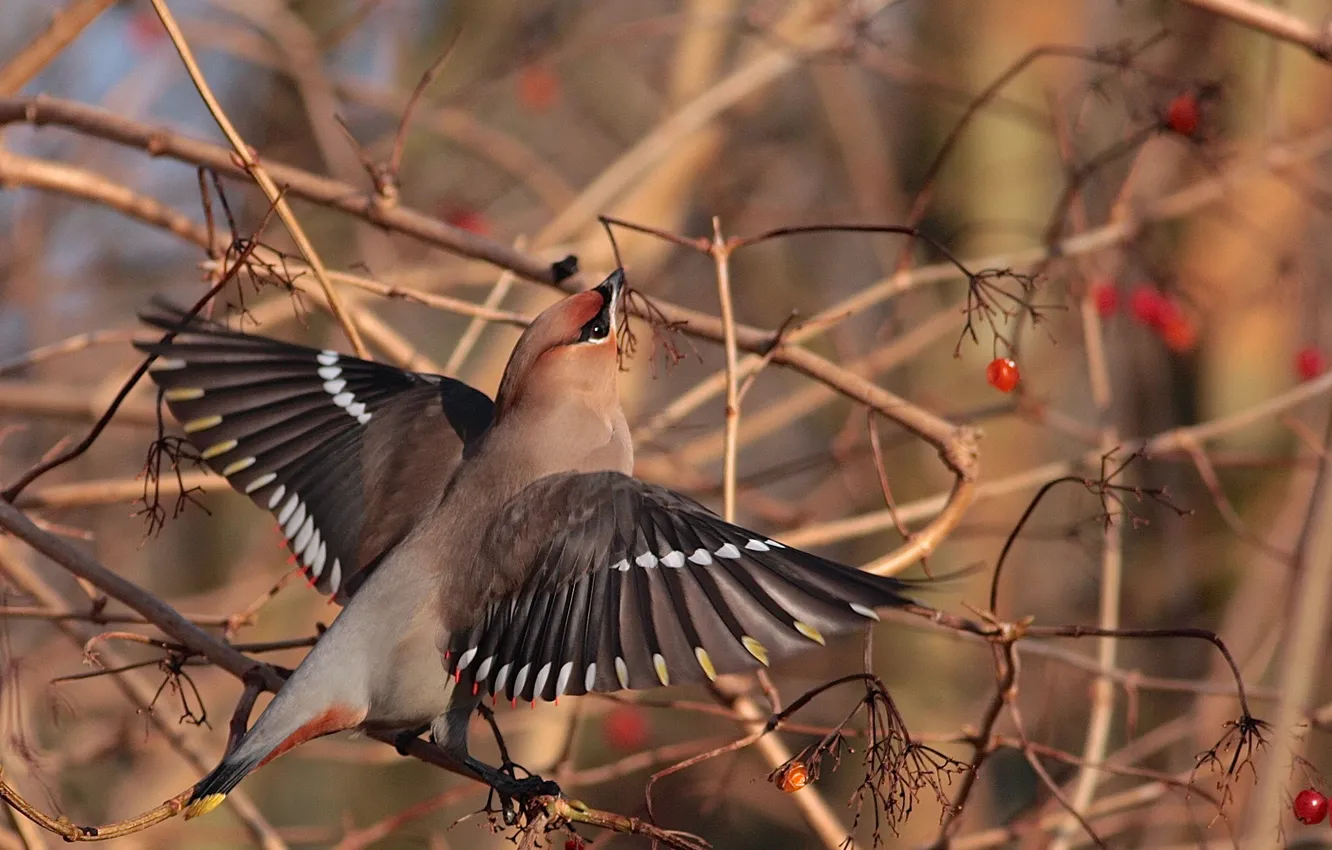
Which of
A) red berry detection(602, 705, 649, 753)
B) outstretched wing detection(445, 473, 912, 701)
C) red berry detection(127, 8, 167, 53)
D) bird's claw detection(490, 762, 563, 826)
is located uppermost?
red berry detection(127, 8, 167, 53)

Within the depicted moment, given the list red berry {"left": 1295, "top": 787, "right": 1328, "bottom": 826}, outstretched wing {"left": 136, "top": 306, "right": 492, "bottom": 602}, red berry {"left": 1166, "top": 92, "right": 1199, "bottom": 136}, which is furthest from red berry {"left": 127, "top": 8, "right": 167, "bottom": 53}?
red berry {"left": 1295, "top": 787, "right": 1328, "bottom": 826}

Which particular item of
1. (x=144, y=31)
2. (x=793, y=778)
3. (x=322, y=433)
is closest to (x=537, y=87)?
(x=144, y=31)

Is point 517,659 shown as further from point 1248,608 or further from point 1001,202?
point 1001,202

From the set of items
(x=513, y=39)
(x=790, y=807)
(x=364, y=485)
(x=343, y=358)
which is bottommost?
(x=790, y=807)

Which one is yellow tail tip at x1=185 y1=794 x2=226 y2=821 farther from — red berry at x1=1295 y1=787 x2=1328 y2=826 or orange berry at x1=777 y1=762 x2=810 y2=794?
red berry at x1=1295 y1=787 x2=1328 y2=826

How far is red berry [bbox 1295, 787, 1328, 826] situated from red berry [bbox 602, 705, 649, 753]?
3073mm

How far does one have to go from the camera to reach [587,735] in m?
7.83

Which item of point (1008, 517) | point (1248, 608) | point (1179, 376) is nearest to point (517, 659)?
point (1248, 608)

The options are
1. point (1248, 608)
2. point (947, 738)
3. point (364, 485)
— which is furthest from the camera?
point (1248, 608)

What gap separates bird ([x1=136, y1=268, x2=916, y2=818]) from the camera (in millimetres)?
2432

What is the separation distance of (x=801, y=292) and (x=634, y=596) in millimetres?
5088

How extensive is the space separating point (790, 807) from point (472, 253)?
15.0ft

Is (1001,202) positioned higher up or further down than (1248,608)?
higher up

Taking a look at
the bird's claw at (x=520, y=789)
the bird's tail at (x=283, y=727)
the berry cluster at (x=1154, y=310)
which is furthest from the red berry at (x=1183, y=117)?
the bird's tail at (x=283, y=727)
